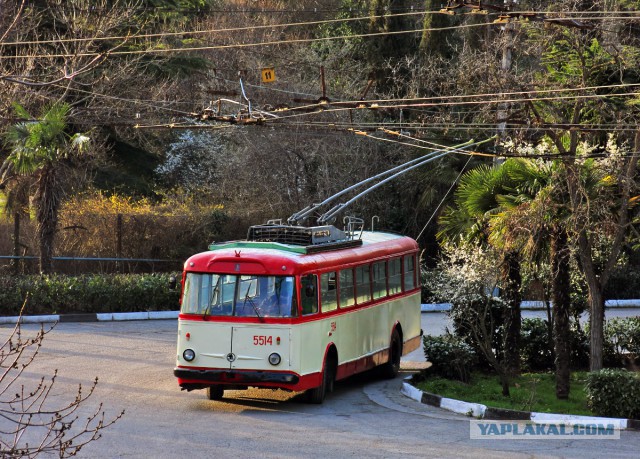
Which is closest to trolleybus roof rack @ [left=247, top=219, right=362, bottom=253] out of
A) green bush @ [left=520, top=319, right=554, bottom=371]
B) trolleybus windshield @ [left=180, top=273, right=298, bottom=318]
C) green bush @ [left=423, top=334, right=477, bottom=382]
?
trolleybus windshield @ [left=180, top=273, right=298, bottom=318]

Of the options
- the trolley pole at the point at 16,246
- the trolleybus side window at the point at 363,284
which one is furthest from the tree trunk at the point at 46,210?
the trolleybus side window at the point at 363,284

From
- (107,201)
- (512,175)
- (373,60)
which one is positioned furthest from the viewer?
(373,60)

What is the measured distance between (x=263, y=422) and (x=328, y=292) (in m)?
2.91

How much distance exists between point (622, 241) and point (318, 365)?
5.71 m

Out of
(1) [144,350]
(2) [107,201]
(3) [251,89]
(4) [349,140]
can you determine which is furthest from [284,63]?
(1) [144,350]

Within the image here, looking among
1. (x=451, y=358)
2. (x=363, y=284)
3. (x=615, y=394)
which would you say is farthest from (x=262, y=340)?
(x=615, y=394)

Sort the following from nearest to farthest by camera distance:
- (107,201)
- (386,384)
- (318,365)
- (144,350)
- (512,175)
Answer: (318,365) < (512,175) < (386,384) < (144,350) < (107,201)

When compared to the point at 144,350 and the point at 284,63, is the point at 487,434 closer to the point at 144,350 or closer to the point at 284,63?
the point at 144,350

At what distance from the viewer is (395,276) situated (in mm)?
19812

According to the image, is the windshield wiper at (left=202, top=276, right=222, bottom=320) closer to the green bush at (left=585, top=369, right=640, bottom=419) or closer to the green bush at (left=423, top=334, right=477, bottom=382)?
the green bush at (left=423, top=334, right=477, bottom=382)

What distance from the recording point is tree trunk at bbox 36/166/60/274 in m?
27.3

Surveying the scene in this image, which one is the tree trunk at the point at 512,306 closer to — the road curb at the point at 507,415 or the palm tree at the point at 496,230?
the palm tree at the point at 496,230

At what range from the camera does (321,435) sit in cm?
1328

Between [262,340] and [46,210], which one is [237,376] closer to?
[262,340]
